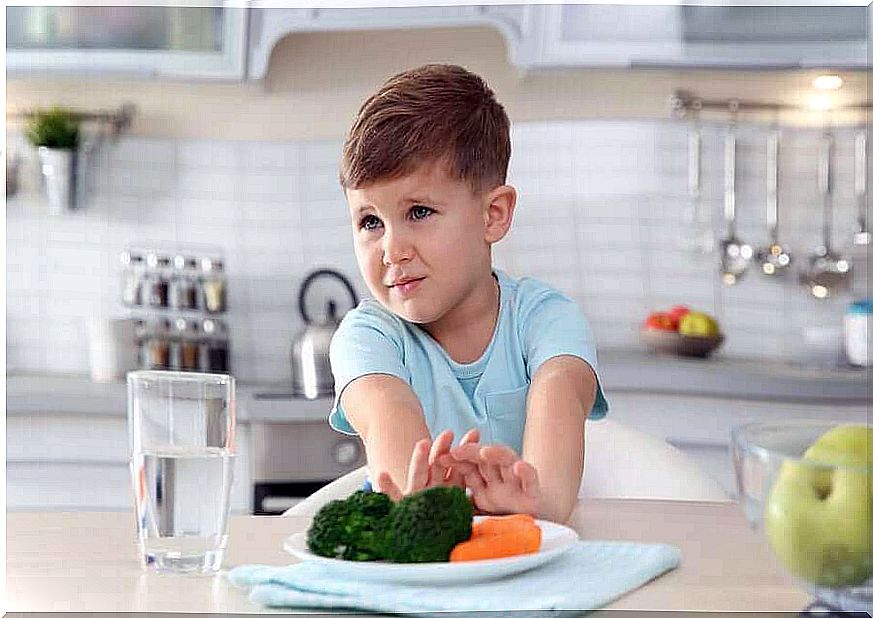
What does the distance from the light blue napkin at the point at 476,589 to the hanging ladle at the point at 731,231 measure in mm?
2133

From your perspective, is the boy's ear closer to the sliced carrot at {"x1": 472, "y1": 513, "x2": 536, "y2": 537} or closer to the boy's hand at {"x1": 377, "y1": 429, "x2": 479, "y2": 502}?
the boy's hand at {"x1": 377, "y1": 429, "x2": 479, "y2": 502}

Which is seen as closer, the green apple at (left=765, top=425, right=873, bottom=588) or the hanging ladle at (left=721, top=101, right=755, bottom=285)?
the green apple at (left=765, top=425, right=873, bottom=588)

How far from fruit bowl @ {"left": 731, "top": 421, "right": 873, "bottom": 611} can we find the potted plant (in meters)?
2.43

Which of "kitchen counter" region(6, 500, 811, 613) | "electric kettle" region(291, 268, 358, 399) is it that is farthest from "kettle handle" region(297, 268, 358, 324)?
"kitchen counter" region(6, 500, 811, 613)

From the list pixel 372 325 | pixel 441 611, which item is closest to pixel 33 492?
pixel 372 325

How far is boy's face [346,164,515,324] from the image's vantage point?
1.12 metres

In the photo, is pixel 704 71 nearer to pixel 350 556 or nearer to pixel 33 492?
pixel 33 492

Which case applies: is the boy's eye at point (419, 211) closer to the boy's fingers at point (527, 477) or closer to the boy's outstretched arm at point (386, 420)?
the boy's outstretched arm at point (386, 420)

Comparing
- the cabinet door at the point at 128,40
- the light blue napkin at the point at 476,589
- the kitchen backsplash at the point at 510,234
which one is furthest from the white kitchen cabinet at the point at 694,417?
the light blue napkin at the point at 476,589

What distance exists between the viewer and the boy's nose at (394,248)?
1124 millimetres

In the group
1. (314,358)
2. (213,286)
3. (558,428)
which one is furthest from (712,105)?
(558,428)

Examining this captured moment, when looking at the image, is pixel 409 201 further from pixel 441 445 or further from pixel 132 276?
pixel 132 276

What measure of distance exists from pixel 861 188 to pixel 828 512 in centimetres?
237

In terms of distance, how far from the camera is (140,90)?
9.59 ft
